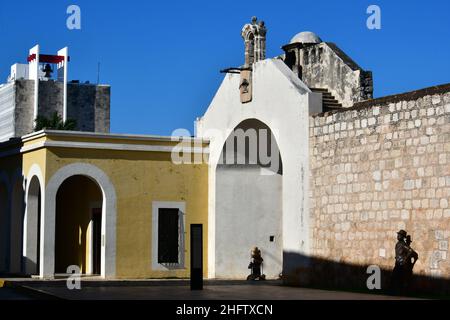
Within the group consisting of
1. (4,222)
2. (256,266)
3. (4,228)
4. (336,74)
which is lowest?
(256,266)

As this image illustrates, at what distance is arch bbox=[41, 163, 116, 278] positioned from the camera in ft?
76.6

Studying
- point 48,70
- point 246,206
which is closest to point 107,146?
point 246,206

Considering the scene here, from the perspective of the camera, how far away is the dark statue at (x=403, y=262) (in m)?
17.5

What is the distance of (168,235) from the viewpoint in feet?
82.1

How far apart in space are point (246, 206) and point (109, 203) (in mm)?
3694

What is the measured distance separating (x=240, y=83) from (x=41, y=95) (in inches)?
2239

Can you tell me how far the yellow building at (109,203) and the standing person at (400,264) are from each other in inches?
330

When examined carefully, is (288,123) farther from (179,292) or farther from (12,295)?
(12,295)

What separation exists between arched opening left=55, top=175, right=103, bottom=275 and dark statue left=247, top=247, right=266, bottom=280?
418cm

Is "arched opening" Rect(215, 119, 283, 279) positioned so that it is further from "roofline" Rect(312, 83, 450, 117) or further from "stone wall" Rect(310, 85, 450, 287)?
"roofline" Rect(312, 83, 450, 117)

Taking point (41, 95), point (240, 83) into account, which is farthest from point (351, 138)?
point (41, 95)

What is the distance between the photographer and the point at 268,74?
22.9 metres

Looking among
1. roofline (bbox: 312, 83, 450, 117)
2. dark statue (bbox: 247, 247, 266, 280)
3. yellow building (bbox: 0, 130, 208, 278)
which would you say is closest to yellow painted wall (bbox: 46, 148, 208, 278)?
yellow building (bbox: 0, 130, 208, 278)

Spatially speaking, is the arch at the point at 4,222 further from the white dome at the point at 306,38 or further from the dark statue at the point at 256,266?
the white dome at the point at 306,38
